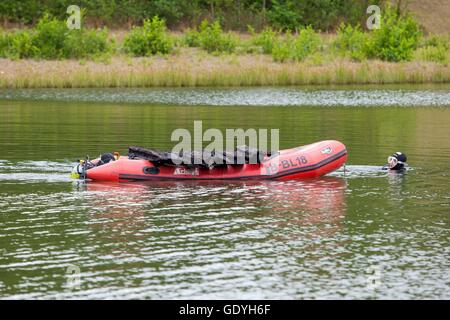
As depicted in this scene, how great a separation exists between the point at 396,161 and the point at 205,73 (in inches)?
1333

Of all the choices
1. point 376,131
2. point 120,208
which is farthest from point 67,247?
point 376,131

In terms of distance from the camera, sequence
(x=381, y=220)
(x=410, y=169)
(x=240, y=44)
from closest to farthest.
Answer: (x=381, y=220) → (x=410, y=169) → (x=240, y=44)

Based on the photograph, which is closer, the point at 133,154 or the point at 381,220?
the point at 381,220

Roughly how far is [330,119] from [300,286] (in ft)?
85.5

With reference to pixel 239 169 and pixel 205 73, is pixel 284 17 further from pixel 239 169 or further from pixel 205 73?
pixel 239 169

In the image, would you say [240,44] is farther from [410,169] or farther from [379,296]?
[379,296]

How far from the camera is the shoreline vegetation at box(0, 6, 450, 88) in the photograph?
59.2 meters

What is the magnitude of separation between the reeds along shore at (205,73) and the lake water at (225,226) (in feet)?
68.8

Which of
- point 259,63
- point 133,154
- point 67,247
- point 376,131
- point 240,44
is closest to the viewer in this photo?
point 67,247

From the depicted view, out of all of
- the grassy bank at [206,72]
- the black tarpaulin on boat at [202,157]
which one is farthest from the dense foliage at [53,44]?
the black tarpaulin on boat at [202,157]

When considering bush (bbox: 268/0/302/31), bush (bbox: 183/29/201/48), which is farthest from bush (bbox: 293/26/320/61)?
bush (bbox: 268/0/302/31)

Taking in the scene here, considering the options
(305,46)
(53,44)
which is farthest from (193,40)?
(53,44)

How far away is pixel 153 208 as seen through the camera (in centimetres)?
2214

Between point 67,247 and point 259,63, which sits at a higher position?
point 259,63
